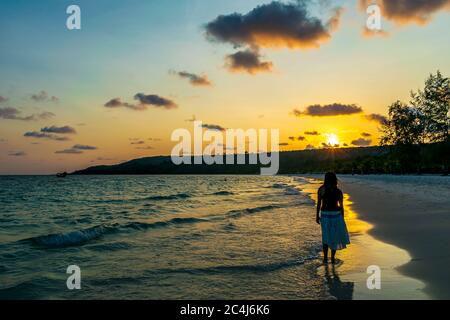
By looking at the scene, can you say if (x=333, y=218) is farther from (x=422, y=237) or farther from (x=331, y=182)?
(x=422, y=237)

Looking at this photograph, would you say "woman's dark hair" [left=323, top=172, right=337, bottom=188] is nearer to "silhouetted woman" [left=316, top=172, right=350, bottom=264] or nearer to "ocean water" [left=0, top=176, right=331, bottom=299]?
"silhouetted woman" [left=316, top=172, right=350, bottom=264]

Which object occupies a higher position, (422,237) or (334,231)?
(334,231)

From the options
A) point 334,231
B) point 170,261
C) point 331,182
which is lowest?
point 170,261

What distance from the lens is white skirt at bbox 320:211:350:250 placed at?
402 inches

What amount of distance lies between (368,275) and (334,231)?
1.62 meters

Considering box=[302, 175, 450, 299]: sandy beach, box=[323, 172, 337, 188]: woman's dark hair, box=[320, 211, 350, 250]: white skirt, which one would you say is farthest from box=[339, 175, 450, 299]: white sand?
box=[323, 172, 337, 188]: woman's dark hair

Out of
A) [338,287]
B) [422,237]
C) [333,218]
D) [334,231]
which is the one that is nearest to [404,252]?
[422,237]

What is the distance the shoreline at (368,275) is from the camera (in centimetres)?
752

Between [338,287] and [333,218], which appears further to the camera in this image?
[333,218]

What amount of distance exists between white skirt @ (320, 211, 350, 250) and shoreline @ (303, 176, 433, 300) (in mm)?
566

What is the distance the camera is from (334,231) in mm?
10258

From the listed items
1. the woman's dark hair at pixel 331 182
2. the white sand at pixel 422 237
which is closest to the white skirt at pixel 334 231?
the woman's dark hair at pixel 331 182
